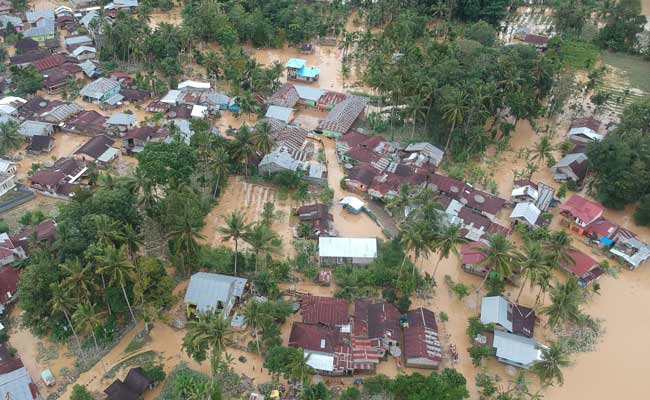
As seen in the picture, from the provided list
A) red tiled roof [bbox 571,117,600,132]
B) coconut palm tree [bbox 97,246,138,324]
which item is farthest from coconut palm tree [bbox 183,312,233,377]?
red tiled roof [bbox 571,117,600,132]

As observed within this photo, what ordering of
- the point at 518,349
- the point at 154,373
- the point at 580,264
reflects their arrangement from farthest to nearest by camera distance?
the point at 580,264 < the point at 518,349 < the point at 154,373

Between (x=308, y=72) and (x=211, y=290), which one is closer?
(x=211, y=290)

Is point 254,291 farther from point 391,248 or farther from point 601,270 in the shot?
point 601,270

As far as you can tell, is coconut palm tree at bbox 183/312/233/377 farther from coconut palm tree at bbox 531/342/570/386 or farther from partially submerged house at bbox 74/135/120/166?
partially submerged house at bbox 74/135/120/166

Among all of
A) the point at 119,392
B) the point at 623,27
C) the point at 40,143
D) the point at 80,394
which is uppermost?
the point at 623,27

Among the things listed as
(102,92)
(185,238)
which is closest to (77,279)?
(185,238)

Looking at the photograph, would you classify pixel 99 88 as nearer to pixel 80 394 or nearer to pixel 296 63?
pixel 296 63

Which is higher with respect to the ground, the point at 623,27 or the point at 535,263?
the point at 623,27
